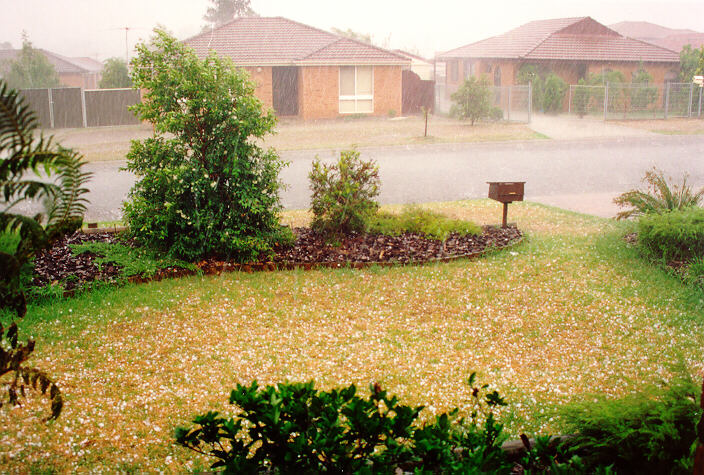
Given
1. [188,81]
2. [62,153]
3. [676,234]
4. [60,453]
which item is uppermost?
[188,81]

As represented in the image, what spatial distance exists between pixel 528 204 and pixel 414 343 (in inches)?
159

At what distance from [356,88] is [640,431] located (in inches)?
564

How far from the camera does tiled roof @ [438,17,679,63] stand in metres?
15.9

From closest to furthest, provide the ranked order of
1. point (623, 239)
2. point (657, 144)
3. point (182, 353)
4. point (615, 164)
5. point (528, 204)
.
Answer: point (182, 353), point (623, 239), point (528, 204), point (615, 164), point (657, 144)

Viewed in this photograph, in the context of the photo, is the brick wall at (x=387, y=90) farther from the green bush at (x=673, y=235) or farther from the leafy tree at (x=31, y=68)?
the green bush at (x=673, y=235)

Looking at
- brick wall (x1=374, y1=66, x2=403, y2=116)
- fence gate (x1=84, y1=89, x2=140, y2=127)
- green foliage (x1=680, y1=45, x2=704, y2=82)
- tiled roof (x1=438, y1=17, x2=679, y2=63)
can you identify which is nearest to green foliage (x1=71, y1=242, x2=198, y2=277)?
fence gate (x1=84, y1=89, x2=140, y2=127)

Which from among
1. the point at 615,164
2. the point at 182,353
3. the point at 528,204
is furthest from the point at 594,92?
the point at 182,353

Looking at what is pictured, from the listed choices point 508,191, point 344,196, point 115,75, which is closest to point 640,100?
point 508,191

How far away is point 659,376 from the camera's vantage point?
2.64m

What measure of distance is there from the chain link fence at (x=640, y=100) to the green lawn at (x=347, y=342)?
11.6 metres

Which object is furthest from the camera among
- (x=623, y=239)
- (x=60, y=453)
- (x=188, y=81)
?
(x=623, y=239)

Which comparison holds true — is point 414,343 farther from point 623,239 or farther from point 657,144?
point 657,144

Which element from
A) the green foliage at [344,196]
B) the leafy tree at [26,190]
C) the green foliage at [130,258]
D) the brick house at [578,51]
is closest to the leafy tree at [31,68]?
the green foliage at [130,258]

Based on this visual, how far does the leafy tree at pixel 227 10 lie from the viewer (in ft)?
39.1
